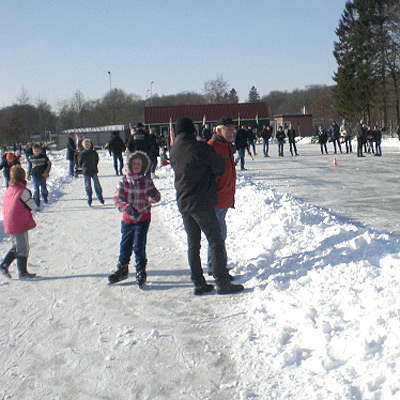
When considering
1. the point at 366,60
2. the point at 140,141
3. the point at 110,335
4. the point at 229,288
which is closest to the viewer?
the point at 110,335

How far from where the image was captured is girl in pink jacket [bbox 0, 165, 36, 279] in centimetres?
577

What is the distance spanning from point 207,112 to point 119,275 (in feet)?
190

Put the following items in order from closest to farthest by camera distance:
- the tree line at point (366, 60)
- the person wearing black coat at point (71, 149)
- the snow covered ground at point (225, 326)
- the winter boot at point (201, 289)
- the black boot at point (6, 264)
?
the snow covered ground at point (225, 326) < the winter boot at point (201, 289) < the black boot at point (6, 264) < the person wearing black coat at point (71, 149) < the tree line at point (366, 60)

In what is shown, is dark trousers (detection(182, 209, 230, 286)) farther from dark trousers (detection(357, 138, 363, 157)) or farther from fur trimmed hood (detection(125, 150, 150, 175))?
dark trousers (detection(357, 138, 363, 157))

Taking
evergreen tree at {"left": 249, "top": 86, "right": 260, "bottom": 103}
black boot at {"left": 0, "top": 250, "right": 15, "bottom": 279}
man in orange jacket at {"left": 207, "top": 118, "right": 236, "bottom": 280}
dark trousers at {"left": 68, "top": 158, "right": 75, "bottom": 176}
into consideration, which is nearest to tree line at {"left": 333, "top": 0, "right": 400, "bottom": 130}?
dark trousers at {"left": 68, "top": 158, "right": 75, "bottom": 176}

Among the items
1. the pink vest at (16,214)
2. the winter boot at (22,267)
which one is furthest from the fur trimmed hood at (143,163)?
the winter boot at (22,267)

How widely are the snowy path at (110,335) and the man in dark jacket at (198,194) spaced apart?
0.25m

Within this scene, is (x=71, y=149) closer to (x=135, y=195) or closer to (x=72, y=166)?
(x=72, y=166)

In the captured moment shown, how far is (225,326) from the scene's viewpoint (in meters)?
4.12

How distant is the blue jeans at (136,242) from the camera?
541 cm

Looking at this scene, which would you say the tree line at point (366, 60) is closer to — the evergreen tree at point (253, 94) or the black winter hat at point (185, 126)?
the black winter hat at point (185, 126)

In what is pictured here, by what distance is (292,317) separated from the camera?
4.01 meters

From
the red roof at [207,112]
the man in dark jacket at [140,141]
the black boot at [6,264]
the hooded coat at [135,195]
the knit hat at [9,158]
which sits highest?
the red roof at [207,112]

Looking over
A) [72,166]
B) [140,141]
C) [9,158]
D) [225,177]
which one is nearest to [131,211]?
[225,177]
